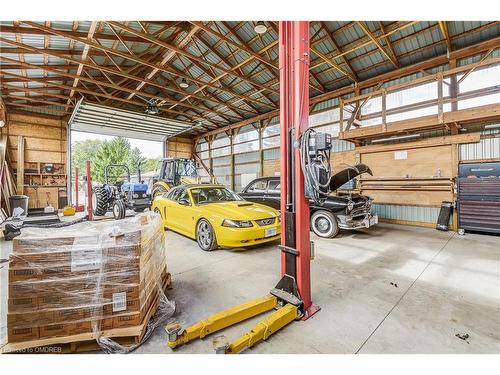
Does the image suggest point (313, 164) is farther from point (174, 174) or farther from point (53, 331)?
point (174, 174)

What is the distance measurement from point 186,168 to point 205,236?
17.7 ft

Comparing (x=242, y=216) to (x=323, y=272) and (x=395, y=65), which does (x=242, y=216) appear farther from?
(x=395, y=65)

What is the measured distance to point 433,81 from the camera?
6043mm

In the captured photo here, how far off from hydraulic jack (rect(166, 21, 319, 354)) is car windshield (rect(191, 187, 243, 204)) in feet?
9.29

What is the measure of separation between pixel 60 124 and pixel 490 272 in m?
16.3

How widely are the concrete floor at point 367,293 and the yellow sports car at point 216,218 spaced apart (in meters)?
0.29

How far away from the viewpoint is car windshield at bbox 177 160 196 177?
356 inches

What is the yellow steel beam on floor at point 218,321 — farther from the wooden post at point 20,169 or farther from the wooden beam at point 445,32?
the wooden post at point 20,169

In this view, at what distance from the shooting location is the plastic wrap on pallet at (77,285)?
1710 millimetres

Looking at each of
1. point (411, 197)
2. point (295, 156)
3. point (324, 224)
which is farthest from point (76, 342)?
point (411, 197)

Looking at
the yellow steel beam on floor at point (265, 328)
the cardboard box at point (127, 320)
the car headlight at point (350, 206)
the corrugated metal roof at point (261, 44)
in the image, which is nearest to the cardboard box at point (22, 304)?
the cardboard box at point (127, 320)

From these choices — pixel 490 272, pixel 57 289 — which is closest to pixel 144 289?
pixel 57 289

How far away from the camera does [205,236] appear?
4363 millimetres

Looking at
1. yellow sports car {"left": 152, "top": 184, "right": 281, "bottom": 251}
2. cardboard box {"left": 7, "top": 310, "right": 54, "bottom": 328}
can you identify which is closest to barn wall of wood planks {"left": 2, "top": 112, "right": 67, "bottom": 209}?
yellow sports car {"left": 152, "top": 184, "right": 281, "bottom": 251}
